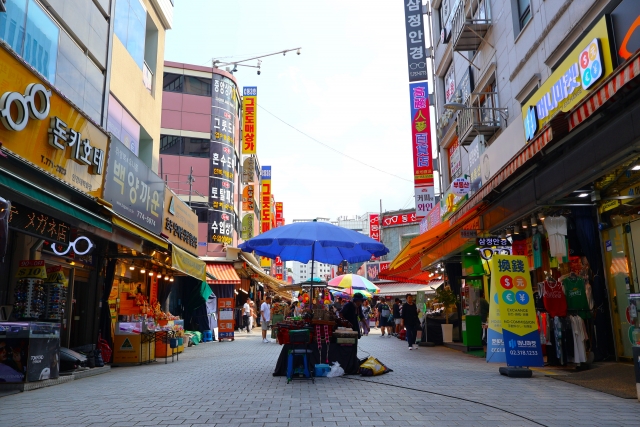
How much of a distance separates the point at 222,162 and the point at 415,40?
1404 cm

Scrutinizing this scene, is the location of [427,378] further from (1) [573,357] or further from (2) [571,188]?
(2) [571,188]

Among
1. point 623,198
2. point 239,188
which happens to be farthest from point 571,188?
point 239,188

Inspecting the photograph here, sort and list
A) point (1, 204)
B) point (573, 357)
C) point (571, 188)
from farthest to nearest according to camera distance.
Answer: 1. point (573, 357)
2. point (571, 188)
3. point (1, 204)

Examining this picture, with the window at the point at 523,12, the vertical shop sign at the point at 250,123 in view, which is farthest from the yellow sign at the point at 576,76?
the vertical shop sign at the point at 250,123

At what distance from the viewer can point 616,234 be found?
1020cm

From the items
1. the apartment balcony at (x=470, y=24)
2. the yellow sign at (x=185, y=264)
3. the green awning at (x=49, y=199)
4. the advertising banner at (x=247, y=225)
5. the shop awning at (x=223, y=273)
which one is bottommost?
the yellow sign at (x=185, y=264)

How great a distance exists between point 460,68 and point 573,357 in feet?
43.2

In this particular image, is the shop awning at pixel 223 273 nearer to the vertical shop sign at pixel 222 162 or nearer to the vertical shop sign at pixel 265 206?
the vertical shop sign at pixel 222 162

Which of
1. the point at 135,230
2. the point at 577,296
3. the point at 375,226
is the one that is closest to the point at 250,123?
the point at 375,226

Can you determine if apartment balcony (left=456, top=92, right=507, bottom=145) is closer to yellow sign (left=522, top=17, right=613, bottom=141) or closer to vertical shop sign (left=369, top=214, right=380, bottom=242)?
yellow sign (left=522, top=17, right=613, bottom=141)

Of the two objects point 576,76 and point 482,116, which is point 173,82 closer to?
point 482,116

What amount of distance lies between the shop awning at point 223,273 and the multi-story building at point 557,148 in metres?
13.0

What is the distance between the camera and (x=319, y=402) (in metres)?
6.98

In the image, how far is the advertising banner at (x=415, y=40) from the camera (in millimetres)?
20750
